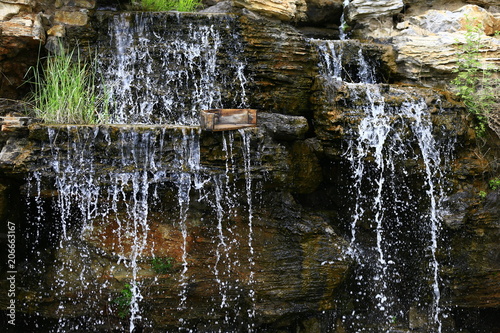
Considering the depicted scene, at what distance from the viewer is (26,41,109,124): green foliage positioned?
169 inches

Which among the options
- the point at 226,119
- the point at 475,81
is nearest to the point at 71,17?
the point at 226,119

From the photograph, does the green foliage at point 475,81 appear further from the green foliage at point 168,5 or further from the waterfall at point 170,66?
the green foliage at point 168,5

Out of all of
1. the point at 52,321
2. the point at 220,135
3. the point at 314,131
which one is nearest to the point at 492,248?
the point at 314,131

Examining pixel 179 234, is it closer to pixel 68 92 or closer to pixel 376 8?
pixel 68 92

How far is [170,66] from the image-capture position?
5062 mm

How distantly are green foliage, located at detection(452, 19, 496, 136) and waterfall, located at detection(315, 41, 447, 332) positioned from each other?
2.30 feet

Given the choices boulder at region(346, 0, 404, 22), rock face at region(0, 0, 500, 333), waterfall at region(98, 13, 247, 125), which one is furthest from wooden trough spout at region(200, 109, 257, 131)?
boulder at region(346, 0, 404, 22)

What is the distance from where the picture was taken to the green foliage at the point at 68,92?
4.29 meters

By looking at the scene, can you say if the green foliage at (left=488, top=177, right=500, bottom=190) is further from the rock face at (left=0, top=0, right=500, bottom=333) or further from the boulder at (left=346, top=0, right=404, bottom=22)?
the boulder at (left=346, top=0, right=404, bottom=22)

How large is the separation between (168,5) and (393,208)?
3.65 m

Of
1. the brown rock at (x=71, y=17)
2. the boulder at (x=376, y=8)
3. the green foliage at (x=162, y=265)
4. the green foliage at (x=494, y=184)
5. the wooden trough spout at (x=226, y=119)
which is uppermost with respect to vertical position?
the boulder at (x=376, y=8)

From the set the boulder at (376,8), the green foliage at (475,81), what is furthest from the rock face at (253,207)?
the boulder at (376,8)

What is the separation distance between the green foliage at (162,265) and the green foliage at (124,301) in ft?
0.93

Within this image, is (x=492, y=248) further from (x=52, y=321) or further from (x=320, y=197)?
(x=52, y=321)
